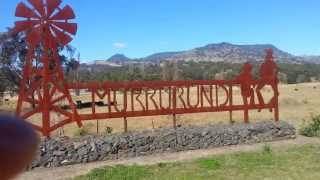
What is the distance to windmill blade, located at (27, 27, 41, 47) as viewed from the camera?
11.2 meters

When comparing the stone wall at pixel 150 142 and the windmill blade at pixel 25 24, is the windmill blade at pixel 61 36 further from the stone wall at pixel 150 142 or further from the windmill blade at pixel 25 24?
the stone wall at pixel 150 142

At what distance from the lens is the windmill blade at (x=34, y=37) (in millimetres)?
11180

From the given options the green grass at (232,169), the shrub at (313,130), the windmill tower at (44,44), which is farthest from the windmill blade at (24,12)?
the shrub at (313,130)

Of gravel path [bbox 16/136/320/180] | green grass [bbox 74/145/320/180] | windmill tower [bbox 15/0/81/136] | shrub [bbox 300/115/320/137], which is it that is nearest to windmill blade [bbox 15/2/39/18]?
windmill tower [bbox 15/0/81/136]

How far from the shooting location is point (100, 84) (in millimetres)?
12125

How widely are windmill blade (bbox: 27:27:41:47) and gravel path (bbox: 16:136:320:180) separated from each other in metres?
2.59

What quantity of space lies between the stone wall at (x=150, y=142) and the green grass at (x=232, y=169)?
1217 millimetres

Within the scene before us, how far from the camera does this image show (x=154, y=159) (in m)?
10.9

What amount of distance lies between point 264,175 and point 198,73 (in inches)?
3394

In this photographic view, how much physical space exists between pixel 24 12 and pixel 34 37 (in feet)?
1.70

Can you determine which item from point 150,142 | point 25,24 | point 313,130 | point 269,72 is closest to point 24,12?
point 25,24

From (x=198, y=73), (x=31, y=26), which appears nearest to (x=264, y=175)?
(x=31, y=26)

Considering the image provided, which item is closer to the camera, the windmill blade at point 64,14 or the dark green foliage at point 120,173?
the dark green foliage at point 120,173

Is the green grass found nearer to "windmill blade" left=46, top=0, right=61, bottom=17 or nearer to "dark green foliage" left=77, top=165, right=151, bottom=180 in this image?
"dark green foliage" left=77, top=165, right=151, bottom=180
